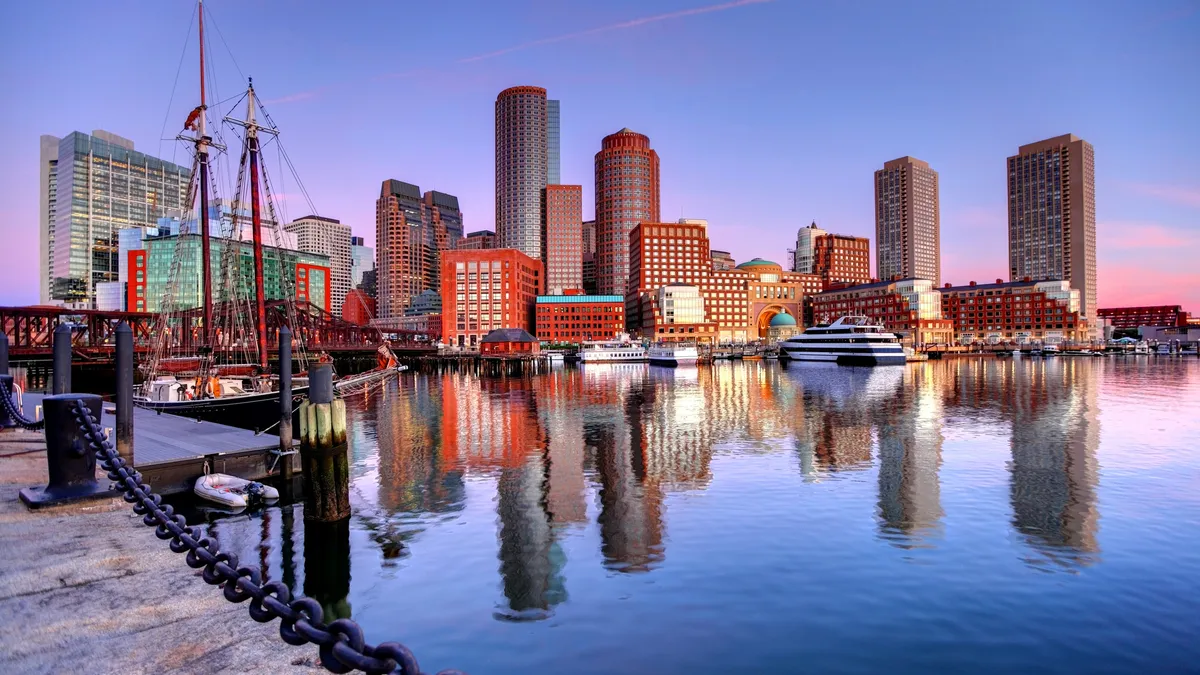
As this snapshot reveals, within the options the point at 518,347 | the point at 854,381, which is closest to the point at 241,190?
the point at 854,381

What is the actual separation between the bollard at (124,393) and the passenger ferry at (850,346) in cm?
13413

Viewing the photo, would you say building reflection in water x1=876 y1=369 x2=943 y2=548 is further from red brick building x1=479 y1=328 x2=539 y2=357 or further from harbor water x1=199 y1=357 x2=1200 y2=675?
red brick building x1=479 y1=328 x2=539 y2=357

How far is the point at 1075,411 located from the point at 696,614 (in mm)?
50251

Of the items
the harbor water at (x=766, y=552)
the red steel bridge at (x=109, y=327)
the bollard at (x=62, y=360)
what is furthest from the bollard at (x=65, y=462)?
the red steel bridge at (x=109, y=327)

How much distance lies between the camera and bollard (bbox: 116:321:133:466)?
1892 centimetres

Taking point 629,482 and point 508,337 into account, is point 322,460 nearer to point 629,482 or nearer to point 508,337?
point 629,482

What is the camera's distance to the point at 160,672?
5.11m

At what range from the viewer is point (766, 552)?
59.1 feet

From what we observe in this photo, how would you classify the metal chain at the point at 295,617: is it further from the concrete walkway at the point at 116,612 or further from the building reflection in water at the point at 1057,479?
the building reflection in water at the point at 1057,479

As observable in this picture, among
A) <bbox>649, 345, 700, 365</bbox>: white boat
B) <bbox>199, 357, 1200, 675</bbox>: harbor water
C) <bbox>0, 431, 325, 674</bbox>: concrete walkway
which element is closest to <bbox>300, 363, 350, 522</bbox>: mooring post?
<bbox>199, 357, 1200, 675</bbox>: harbor water

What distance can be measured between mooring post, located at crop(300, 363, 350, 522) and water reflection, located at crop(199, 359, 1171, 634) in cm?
63

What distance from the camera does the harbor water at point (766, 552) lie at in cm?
1284

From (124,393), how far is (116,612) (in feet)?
54.2

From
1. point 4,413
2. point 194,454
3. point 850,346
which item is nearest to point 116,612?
point 4,413
